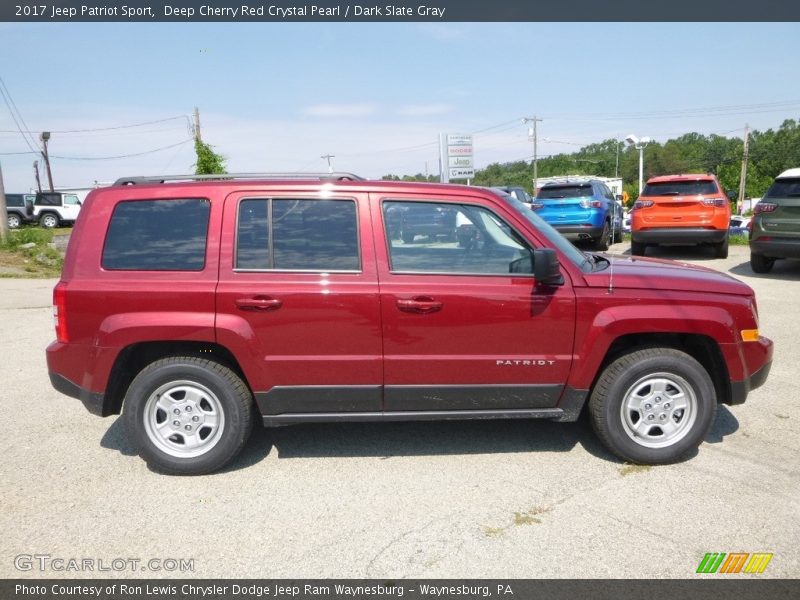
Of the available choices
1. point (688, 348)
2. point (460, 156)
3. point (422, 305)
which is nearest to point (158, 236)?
point (422, 305)

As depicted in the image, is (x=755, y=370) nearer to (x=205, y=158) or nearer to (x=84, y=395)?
(x=84, y=395)

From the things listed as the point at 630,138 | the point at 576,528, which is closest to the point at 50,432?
the point at 576,528

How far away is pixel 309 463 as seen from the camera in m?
4.10

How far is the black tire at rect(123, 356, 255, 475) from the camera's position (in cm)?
384

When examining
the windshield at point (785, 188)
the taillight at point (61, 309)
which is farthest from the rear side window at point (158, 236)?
the windshield at point (785, 188)

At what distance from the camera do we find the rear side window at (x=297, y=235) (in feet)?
12.6

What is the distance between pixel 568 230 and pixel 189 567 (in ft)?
39.8

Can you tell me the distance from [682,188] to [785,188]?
7.76 ft

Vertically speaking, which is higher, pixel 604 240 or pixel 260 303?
pixel 260 303

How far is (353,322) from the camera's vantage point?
3770 millimetres

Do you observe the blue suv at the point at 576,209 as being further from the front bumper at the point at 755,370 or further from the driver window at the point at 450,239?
the driver window at the point at 450,239

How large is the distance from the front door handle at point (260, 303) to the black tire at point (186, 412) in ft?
1.55
